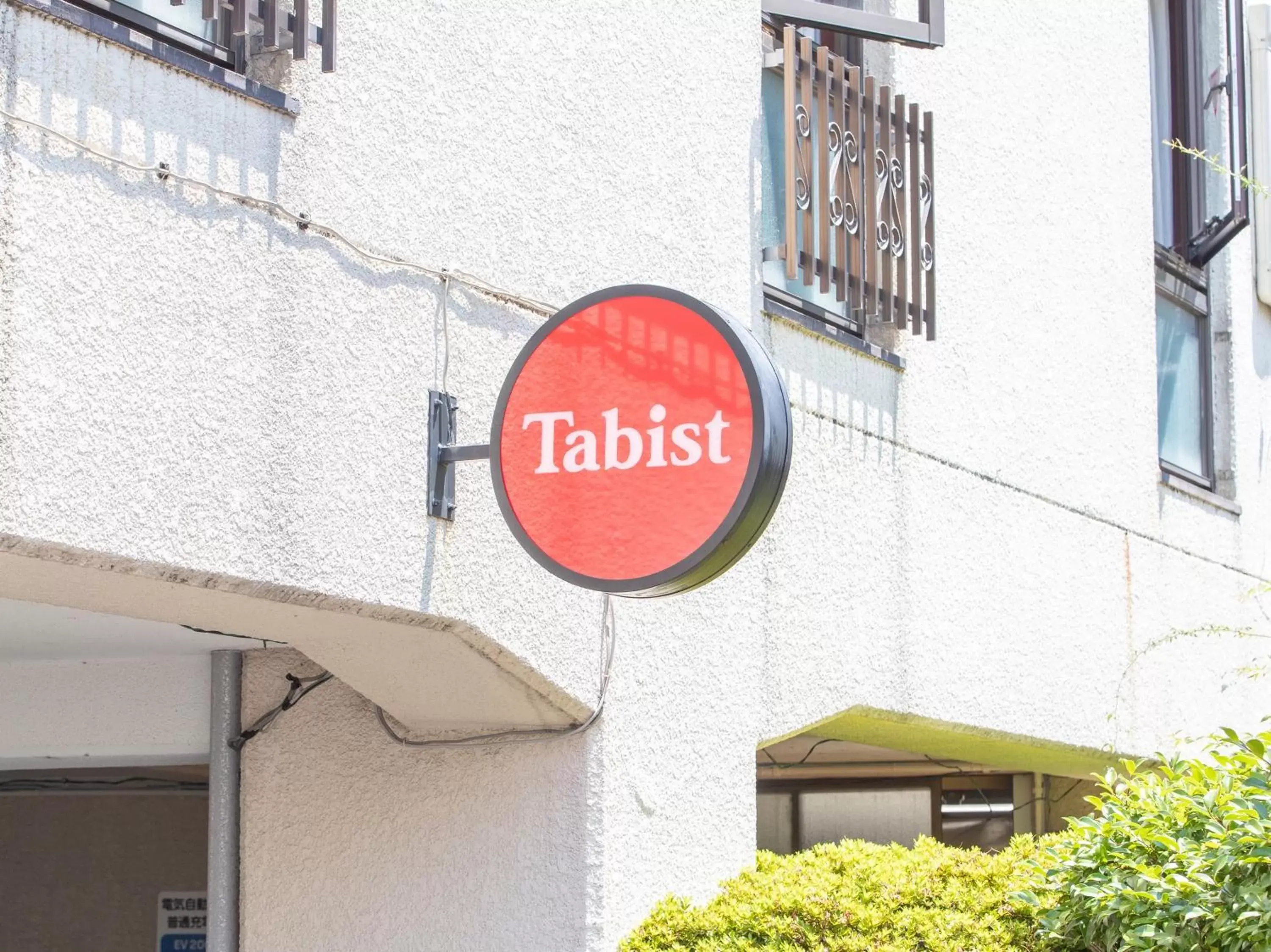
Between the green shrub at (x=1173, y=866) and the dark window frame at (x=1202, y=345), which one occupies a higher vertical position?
the dark window frame at (x=1202, y=345)

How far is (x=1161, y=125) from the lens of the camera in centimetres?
1134

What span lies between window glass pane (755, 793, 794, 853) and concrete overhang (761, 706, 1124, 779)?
1.88 m

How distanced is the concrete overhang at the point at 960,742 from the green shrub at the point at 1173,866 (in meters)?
1.33

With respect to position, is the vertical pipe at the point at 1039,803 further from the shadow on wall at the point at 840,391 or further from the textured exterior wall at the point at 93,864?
the textured exterior wall at the point at 93,864

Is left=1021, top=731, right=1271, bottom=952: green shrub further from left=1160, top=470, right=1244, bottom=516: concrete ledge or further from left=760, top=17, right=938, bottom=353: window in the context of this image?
left=1160, top=470, right=1244, bottom=516: concrete ledge

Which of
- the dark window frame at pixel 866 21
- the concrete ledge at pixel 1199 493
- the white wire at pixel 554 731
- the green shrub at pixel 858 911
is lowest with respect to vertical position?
the green shrub at pixel 858 911

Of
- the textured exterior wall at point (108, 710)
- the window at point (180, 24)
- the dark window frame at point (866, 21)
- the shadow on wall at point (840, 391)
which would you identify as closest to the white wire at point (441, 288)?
the textured exterior wall at point (108, 710)

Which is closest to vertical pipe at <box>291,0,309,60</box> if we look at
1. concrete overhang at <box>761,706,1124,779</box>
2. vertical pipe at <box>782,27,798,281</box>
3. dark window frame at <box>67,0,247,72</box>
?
dark window frame at <box>67,0,247,72</box>

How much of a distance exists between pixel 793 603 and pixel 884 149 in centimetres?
214

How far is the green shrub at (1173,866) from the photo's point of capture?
5.63 meters

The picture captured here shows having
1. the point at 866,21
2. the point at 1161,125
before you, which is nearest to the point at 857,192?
the point at 866,21

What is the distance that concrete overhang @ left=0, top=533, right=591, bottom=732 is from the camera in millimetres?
4840

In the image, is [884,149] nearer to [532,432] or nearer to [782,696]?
[782,696]

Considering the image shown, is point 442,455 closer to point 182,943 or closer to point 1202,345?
point 182,943
